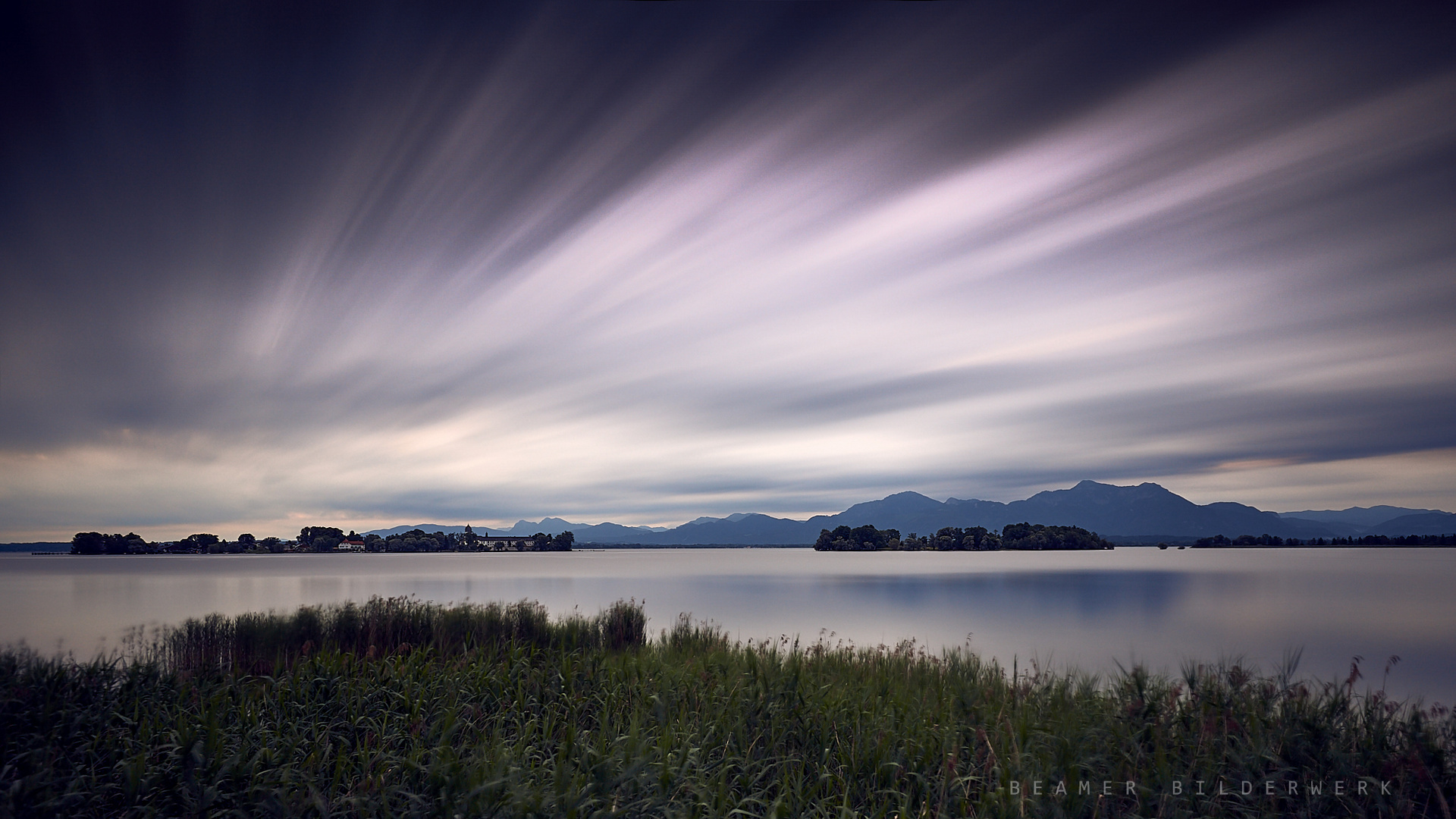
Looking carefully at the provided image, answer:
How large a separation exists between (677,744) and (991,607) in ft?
137

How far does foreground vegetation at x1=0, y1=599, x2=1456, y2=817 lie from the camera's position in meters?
5.79

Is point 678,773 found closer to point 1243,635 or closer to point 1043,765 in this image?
point 1043,765

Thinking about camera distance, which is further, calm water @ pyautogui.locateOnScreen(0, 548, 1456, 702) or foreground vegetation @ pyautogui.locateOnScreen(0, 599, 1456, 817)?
calm water @ pyautogui.locateOnScreen(0, 548, 1456, 702)

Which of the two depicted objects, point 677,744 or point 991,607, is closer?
point 677,744

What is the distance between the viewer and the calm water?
26.8m

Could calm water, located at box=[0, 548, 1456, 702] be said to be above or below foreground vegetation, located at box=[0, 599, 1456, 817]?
below

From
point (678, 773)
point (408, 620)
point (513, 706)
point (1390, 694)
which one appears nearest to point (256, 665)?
point (513, 706)

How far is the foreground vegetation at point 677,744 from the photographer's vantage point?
228 inches

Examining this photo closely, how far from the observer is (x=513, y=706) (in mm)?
8664

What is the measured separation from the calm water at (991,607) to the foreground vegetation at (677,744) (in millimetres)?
8750

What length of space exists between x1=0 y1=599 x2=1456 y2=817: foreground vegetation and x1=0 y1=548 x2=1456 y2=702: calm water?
28.7ft

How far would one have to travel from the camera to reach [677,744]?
774 centimetres

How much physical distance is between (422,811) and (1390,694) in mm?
25558

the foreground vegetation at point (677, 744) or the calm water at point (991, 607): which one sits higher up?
the foreground vegetation at point (677, 744)
